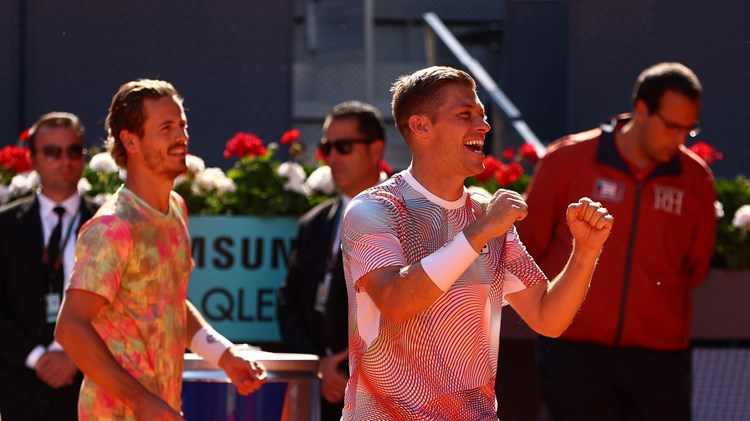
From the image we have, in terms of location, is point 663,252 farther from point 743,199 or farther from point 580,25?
point 580,25

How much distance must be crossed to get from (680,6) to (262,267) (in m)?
4.12

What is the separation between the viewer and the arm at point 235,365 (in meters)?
4.35

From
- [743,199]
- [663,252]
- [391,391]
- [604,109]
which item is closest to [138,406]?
[391,391]

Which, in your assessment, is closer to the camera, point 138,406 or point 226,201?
point 138,406

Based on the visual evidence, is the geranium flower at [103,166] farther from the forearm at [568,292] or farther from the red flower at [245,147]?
the forearm at [568,292]

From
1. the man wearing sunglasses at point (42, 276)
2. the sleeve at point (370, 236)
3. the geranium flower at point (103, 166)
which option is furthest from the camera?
the geranium flower at point (103, 166)

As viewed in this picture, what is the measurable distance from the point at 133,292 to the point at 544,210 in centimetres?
237

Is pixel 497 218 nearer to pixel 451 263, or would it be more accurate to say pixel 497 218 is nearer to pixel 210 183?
pixel 451 263

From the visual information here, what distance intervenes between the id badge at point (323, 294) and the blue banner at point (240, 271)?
705 mm

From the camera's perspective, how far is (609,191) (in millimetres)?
5918

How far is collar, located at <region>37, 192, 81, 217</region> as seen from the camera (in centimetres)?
616

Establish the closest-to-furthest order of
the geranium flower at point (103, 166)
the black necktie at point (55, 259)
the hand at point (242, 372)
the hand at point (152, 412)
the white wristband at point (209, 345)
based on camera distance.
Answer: the hand at point (152, 412), the hand at point (242, 372), the white wristband at point (209, 345), the black necktie at point (55, 259), the geranium flower at point (103, 166)

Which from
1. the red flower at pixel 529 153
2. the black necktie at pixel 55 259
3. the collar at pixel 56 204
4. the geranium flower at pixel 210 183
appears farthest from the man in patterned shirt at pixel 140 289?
the red flower at pixel 529 153

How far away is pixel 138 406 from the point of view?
12.8 ft
